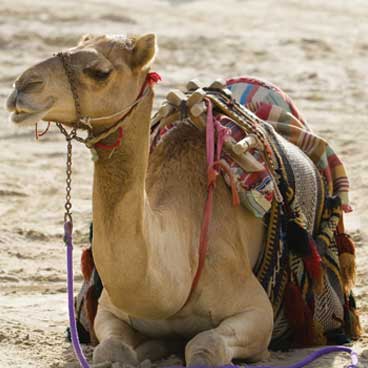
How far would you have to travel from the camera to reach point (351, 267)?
264 inches

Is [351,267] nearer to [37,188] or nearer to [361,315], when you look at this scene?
[361,315]

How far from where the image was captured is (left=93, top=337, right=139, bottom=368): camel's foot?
5.52 metres

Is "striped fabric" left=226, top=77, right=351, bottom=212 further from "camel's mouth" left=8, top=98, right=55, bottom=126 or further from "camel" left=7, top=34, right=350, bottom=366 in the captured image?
"camel's mouth" left=8, top=98, right=55, bottom=126

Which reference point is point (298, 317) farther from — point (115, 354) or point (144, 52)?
point (144, 52)

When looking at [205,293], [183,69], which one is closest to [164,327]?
[205,293]

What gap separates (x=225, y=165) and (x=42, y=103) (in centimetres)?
150

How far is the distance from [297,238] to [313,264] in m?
0.14

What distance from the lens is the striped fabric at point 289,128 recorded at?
7012 millimetres

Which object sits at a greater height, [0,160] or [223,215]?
[223,215]

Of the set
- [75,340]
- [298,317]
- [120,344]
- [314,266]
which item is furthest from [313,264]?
[75,340]

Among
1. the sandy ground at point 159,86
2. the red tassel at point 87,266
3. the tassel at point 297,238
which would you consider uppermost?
the tassel at point 297,238

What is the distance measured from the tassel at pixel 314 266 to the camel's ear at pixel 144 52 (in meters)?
1.59

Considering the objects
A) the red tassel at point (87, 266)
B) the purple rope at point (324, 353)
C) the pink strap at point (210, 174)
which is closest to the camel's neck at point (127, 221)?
the pink strap at point (210, 174)

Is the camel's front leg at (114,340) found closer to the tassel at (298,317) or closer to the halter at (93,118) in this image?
the tassel at (298,317)
